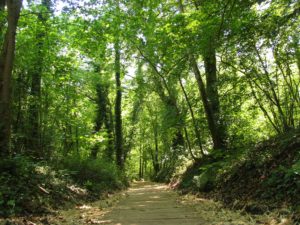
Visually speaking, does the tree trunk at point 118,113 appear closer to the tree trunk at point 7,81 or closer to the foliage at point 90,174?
the foliage at point 90,174

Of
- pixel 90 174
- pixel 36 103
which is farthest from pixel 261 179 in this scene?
pixel 36 103

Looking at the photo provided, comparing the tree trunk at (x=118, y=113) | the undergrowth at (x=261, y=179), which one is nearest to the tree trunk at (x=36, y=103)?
the undergrowth at (x=261, y=179)

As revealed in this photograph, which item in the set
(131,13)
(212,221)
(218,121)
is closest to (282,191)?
(212,221)

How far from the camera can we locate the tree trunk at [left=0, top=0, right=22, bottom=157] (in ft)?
25.5

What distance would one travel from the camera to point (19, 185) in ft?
23.1

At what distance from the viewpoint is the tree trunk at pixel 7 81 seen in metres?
7.77

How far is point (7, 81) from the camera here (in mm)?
8008

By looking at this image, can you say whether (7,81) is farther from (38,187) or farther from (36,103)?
(36,103)

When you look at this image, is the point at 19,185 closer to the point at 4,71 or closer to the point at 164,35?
the point at 4,71

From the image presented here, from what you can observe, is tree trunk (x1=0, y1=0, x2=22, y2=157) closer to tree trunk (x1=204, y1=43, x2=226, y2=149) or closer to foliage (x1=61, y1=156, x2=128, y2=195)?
foliage (x1=61, y1=156, x2=128, y2=195)

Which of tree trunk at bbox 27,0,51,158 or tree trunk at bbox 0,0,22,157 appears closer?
tree trunk at bbox 0,0,22,157

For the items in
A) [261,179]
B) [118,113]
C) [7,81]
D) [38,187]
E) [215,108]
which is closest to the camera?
[261,179]

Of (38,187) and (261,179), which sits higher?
(38,187)

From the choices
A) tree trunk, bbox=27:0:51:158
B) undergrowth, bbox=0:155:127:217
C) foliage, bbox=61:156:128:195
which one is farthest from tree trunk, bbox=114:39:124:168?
undergrowth, bbox=0:155:127:217
